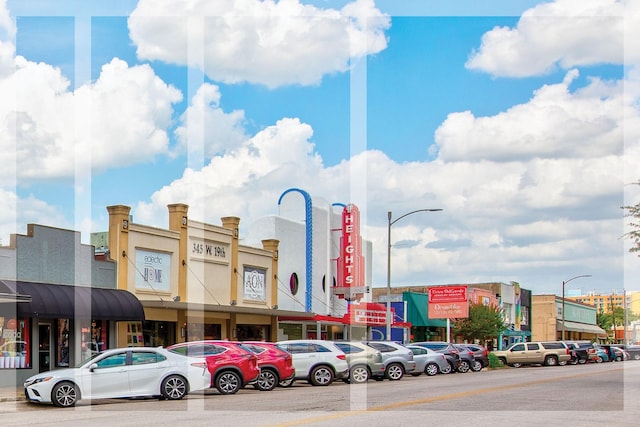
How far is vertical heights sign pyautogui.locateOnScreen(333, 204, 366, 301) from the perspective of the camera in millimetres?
48188

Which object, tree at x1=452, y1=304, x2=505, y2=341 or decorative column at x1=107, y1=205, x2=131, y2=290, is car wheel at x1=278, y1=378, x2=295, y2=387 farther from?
tree at x1=452, y1=304, x2=505, y2=341

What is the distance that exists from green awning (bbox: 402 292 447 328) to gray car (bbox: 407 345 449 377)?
21.3 metres

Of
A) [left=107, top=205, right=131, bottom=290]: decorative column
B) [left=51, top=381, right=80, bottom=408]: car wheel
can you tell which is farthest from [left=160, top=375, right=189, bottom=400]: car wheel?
[left=107, top=205, right=131, bottom=290]: decorative column

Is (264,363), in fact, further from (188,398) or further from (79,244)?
(79,244)

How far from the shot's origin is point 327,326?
48.4 m

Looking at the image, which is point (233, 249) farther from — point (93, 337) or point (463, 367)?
point (463, 367)

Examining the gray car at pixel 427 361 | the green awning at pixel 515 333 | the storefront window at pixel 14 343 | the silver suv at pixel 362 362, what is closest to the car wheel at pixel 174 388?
the storefront window at pixel 14 343

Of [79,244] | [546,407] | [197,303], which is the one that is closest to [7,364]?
[79,244]

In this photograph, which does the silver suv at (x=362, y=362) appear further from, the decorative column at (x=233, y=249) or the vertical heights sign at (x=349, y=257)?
the vertical heights sign at (x=349, y=257)

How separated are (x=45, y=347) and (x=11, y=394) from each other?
5.08 meters

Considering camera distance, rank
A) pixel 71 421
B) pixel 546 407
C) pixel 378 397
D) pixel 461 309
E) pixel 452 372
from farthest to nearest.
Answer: pixel 461 309 < pixel 452 372 < pixel 378 397 < pixel 546 407 < pixel 71 421

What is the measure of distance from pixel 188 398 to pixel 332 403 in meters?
4.72

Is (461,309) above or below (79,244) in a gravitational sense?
below

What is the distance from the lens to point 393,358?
109 feet
